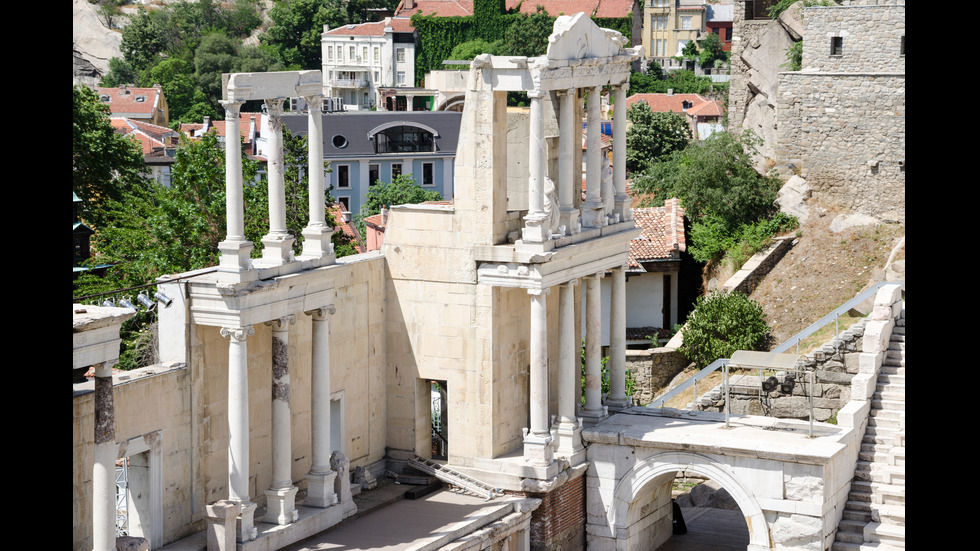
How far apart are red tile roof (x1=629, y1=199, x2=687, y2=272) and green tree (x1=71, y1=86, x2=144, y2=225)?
1610 centimetres

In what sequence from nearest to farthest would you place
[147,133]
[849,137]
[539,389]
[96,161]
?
[539,389], [849,137], [96,161], [147,133]

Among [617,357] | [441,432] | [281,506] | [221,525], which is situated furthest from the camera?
[617,357]

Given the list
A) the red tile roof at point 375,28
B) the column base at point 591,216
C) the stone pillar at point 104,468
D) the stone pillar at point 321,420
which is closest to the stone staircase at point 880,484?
the column base at point 591,216

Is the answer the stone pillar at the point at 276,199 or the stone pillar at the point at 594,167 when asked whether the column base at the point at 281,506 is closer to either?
the stone pillar at the point at 276,199

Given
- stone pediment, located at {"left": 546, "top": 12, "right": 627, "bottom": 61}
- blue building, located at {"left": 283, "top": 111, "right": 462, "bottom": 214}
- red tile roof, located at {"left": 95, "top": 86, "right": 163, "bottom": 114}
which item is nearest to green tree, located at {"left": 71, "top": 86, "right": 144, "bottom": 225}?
stone pediment, located at {"left": 546, "top": 12, "right": 627, "bottom": 61}

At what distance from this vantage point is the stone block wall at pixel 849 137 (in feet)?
159

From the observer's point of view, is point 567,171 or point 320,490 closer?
point 320,490

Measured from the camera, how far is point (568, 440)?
3097 cm

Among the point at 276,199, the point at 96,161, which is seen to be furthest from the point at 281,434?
the point at 96,161

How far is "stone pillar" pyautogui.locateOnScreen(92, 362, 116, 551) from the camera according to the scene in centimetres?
2212

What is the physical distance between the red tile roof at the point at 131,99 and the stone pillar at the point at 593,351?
78.0 m

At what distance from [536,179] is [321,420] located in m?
6.21

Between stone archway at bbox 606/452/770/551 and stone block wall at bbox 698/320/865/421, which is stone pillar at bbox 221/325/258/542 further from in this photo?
stone block wall at bbox 698/320/865/421

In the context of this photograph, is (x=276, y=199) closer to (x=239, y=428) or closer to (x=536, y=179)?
(x=239, y=428)
